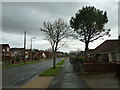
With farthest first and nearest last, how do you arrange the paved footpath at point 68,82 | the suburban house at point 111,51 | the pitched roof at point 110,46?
the pitched roof at point 110,46 → the suburban house at point 111,51 → the paved footpath at point 68,82

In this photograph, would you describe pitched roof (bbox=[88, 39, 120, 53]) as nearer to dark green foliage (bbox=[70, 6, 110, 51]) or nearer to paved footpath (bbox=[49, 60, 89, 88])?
dark green foliage (bbox=[70, 6, 110, 51])

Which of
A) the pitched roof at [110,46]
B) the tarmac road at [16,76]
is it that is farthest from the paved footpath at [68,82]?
the pitched roof at [110,46]

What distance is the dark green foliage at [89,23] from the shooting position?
87.0 feet

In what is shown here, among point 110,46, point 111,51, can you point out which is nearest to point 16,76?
point 111,51

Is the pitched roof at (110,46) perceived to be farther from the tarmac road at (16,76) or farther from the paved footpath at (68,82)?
the tarmac road at (16,76)

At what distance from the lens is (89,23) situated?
87.4 ft

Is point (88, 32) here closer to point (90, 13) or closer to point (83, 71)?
point (90, 13)

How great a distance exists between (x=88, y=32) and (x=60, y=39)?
5702 millimetres

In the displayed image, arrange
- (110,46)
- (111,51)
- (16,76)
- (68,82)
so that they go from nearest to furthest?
(68,82), (16,76), (111,51), (110,46)

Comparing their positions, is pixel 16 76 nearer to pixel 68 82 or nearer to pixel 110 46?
pixel 68 82

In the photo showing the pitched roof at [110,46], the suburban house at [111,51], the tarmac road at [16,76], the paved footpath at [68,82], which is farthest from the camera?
the pitched roof at [110,46]

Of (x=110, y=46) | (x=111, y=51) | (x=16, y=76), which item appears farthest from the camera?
(x=110, y=46)

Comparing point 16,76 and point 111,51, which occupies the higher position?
point 111,51

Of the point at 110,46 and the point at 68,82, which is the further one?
the point at 110,46
